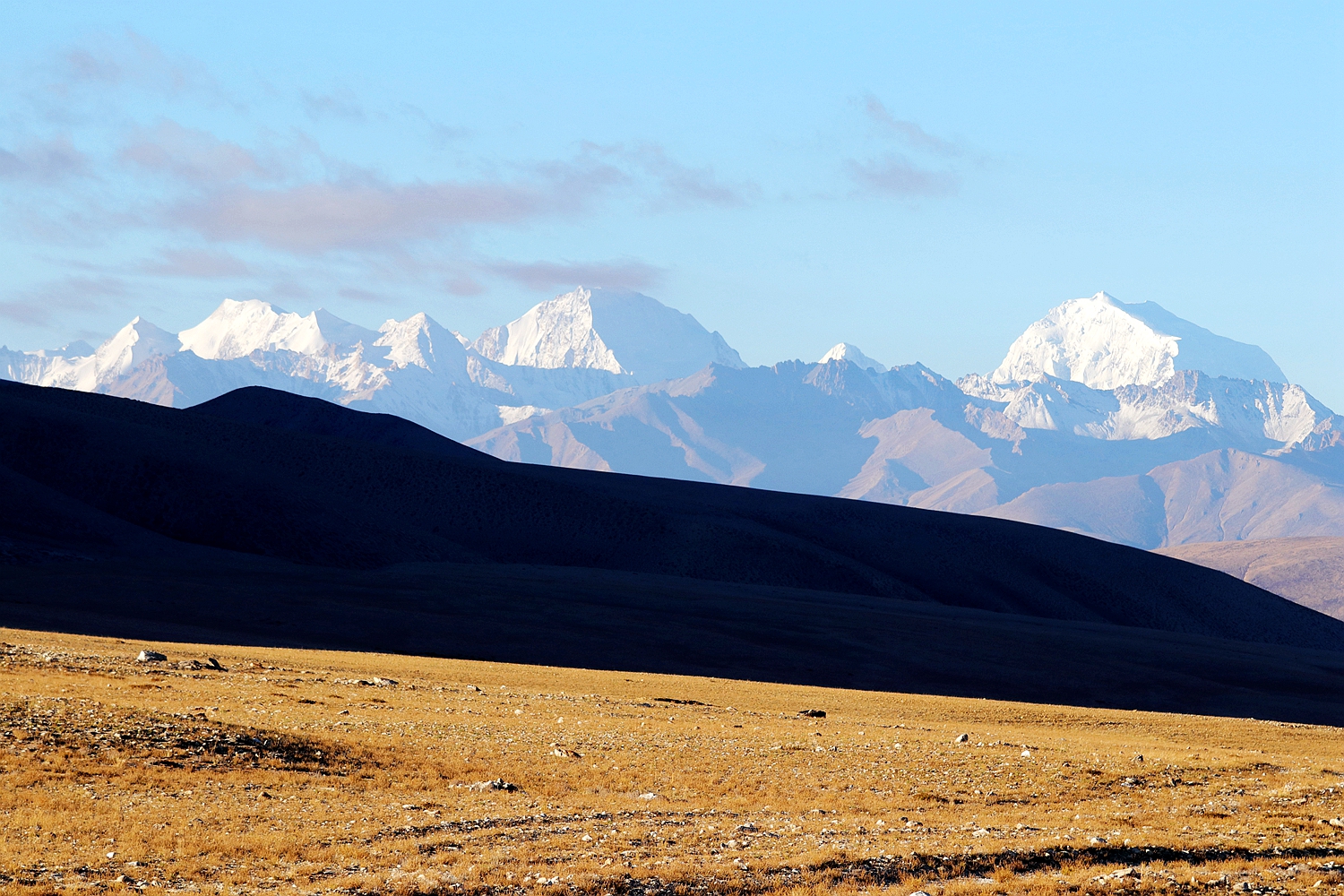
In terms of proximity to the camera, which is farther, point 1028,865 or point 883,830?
point 883,830

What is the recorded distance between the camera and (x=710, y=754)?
3328 cm

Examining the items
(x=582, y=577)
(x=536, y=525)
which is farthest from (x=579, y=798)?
(x=536, y=525)

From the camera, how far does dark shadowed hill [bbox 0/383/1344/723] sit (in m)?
79.4

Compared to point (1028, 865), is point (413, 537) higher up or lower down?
higher up

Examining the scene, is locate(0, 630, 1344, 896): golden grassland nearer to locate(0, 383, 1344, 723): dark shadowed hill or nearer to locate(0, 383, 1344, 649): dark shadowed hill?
locate(0, 383, 1344, 723): dark shadowed hill

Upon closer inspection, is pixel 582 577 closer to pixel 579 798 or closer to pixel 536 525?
pixel 536 525

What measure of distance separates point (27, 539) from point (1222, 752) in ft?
313

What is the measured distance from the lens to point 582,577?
387 feet

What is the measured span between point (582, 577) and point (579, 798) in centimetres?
9093

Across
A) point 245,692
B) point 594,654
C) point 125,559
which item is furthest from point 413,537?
point 245,692

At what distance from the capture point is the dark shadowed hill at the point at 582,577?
7938cm

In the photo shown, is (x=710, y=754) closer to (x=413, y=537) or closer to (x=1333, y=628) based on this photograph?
(x=413, y=537)

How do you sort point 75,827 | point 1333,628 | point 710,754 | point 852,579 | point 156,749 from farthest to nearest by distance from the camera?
point 1333,628 < point 852,579 < point 710,754 < point 156,749 < point 75,827

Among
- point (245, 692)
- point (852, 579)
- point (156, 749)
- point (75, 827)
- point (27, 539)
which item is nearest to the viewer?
point (75, 827)
